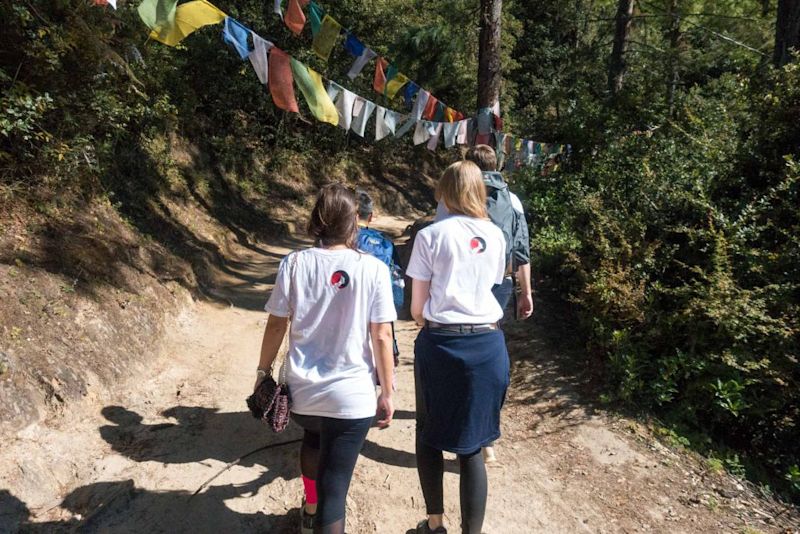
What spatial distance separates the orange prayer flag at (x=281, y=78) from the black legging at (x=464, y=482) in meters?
3.50

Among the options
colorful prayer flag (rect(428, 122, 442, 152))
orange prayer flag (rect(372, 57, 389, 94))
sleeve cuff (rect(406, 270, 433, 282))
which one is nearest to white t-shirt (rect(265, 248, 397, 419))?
sleeve cuff (rect(406, 270, 433, 282))

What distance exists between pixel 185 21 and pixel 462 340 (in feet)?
11.2

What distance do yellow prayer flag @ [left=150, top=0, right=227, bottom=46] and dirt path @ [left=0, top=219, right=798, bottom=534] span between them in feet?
8.52

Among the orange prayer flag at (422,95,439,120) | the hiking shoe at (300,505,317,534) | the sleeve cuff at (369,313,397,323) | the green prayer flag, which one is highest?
the orange prayer flag at (422,95,439,120)

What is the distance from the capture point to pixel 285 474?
352 cm

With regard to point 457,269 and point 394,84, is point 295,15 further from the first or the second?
point 457,269

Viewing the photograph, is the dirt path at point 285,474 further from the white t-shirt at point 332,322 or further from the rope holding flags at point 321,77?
the rope holding flags at point 321,77

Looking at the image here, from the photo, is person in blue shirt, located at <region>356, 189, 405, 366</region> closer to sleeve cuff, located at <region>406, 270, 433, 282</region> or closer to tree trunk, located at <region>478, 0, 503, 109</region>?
sleeve cuff, located at <region>406, 270, 433, 282</region>

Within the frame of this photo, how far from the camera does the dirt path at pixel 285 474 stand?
313 centimetres

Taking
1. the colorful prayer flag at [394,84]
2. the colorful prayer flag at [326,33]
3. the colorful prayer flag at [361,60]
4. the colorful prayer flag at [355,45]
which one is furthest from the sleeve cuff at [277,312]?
the colorful prayer flag at [394,84]

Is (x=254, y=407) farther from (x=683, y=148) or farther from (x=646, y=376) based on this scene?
(x=683, y=148)

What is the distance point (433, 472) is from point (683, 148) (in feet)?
18.4

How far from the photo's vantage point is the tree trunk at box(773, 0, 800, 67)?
22.8 feet

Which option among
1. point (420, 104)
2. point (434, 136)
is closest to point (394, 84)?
point (420, 104)
